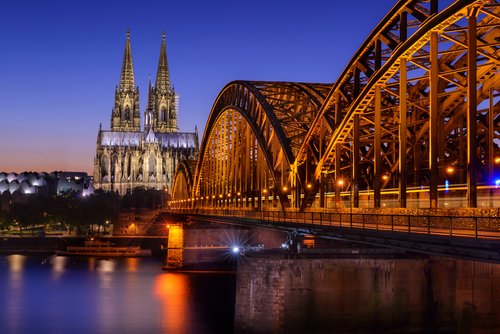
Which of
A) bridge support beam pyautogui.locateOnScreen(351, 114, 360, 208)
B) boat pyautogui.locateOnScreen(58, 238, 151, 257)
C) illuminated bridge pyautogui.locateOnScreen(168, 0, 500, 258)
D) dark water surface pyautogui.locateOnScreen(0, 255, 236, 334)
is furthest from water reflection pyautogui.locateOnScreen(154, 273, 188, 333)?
boat pyautogui.locateOnScreen(58, 238, 151, 257)

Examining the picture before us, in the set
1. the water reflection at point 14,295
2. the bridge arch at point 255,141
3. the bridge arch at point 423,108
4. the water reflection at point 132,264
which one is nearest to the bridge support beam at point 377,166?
the bridge arch at point 423,108

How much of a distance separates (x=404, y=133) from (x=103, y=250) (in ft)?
385

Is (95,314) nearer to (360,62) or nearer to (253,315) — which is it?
(253,315)

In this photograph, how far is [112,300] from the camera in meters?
79.0

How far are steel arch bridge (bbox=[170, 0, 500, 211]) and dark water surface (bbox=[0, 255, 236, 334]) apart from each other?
10882 millimetres

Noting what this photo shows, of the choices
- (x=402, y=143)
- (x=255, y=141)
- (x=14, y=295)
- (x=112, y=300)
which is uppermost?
(x=255, y=141)

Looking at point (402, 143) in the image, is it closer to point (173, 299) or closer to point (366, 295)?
point (366, 295)

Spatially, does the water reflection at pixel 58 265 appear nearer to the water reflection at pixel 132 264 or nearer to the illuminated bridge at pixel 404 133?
the water reflection at pixel 132 264

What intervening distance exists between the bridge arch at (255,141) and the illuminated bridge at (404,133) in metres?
0.25

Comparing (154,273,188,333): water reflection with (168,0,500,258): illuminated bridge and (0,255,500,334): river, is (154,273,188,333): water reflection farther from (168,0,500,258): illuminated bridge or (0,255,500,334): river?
(0,255,500,334): river

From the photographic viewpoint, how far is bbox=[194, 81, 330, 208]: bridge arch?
67.4m

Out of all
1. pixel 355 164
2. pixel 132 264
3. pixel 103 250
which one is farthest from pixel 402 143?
pixel 103 250

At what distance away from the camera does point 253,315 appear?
44.2 meters

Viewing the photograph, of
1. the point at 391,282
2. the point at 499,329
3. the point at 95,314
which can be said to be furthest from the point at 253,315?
the point at 95,314
